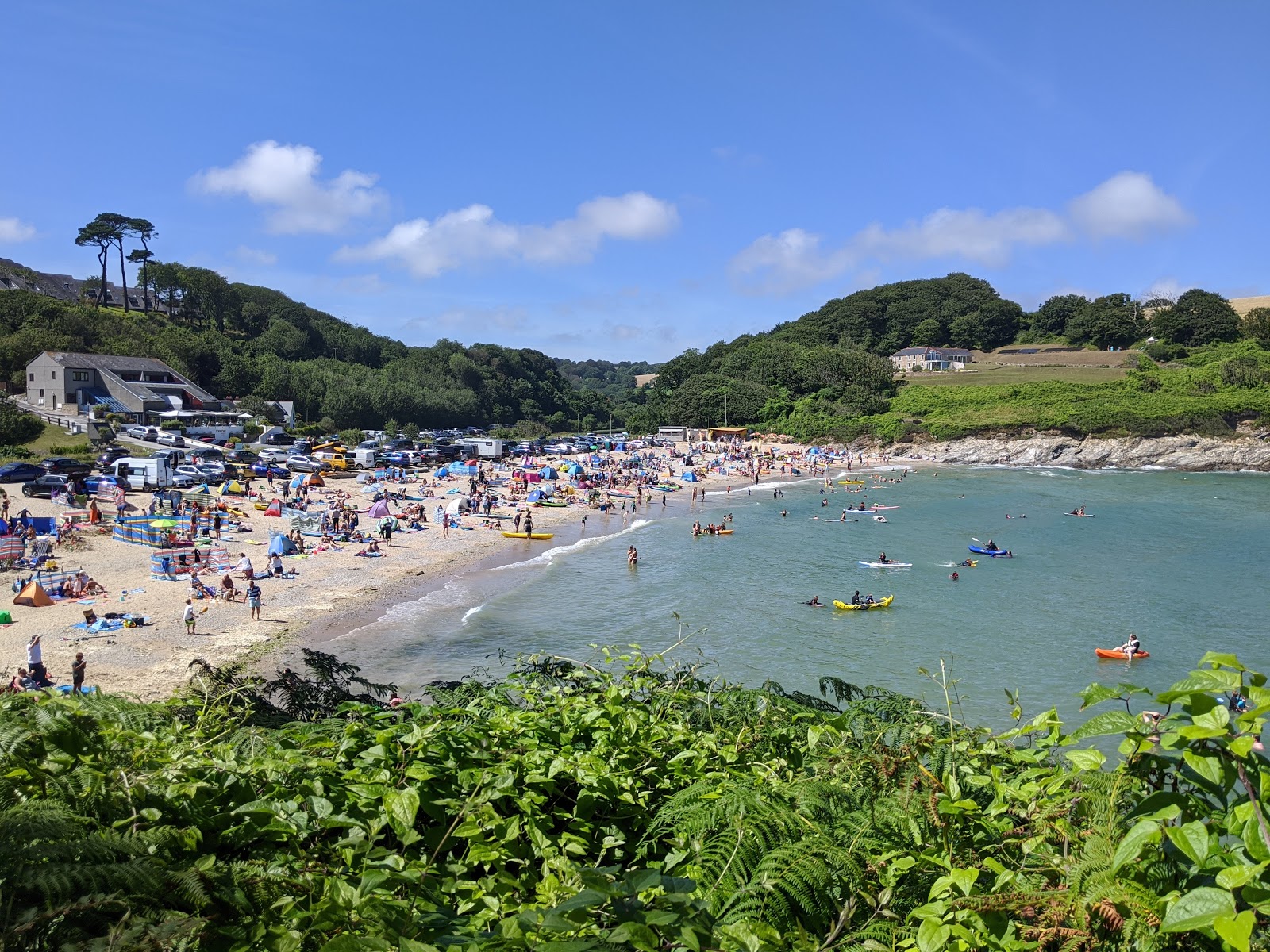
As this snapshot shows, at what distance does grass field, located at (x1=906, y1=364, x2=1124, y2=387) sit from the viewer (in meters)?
94.1

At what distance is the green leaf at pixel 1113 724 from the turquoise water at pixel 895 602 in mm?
9477

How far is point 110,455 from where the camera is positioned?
43156 mm

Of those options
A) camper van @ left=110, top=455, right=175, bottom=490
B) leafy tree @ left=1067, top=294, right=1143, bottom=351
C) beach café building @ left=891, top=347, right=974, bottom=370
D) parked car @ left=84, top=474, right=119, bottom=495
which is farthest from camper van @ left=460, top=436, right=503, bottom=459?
leafy tree @ left=1067, top=294, right=1143, bottom=351

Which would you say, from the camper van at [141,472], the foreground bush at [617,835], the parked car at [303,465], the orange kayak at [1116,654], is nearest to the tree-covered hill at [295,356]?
the parked car at [303,465]

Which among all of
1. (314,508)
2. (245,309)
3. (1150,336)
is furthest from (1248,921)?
(1150,336)

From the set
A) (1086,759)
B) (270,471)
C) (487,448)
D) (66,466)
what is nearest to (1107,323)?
(487,448)

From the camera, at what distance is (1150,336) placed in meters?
111

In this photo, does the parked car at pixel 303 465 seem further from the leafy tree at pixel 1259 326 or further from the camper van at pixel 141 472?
the leafy tree at pixel 1259 326

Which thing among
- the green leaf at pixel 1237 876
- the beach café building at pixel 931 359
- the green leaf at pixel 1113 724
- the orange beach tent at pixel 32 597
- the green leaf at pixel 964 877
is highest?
the beach café building at pixel 931 359

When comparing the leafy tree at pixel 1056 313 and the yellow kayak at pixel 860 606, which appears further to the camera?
the leafy tree at pixel 1056 313

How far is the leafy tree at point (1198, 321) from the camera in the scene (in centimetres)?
10400

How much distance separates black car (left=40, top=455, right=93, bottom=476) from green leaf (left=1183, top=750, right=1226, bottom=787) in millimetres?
45812

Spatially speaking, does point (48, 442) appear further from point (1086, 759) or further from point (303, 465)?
point (1086, 759)

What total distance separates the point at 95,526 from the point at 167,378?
40.2 m
